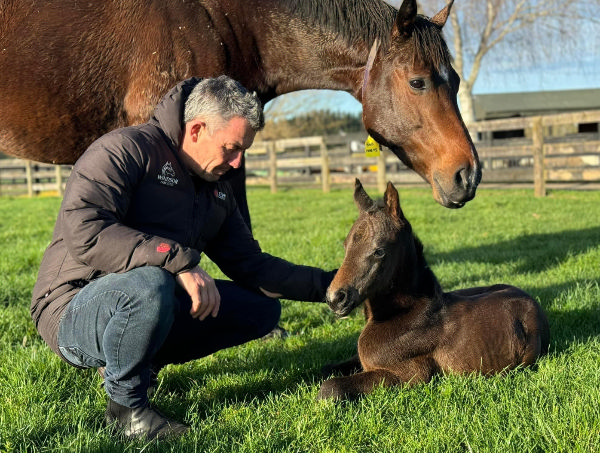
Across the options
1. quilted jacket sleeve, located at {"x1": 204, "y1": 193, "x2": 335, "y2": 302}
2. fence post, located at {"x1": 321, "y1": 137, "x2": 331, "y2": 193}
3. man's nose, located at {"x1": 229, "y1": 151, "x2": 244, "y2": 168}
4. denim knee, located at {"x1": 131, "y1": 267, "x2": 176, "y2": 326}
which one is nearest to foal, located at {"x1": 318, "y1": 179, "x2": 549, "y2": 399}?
quilted jacket sleeve, located at {"x1": 204, "y1": 193, "x2": 335, "y2": 302}

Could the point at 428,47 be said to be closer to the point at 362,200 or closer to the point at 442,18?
the point at 442,18

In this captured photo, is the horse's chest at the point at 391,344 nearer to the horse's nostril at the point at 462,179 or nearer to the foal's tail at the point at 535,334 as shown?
the foal's tail at the point at 535,334

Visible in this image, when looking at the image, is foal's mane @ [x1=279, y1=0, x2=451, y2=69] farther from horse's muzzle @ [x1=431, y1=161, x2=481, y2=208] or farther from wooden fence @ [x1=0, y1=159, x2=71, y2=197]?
wooden fence @ [x1=0, y1=159, x2=71, y2=197]

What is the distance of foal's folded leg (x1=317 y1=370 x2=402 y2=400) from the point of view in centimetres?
306

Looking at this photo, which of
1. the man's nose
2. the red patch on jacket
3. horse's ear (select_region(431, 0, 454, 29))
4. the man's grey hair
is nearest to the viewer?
the red patch on jacket

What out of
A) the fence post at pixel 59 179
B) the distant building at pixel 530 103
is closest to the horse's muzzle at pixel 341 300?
the fence post at pixel 59 179

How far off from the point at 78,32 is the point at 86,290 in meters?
2.03

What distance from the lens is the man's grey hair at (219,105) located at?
2.97 metres

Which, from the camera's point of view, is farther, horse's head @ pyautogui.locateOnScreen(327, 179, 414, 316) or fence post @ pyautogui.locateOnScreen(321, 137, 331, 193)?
fence post @ pyautogui.locateOnScreen(321, 137, 331, 193)

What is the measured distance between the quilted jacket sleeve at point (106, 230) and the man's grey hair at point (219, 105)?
433mm

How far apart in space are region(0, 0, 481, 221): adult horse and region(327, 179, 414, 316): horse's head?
554 millimetres

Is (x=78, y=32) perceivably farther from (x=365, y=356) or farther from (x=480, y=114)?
(x=480, y=114)

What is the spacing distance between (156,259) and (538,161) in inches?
548

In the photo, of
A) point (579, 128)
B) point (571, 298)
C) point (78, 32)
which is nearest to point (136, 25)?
point (78, 32)
